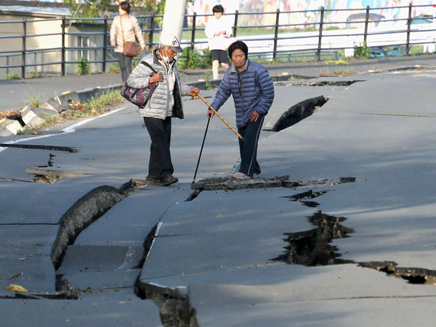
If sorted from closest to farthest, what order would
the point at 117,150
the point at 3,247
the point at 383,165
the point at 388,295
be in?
the point at 388,295 < the point at 3,247 < the point at 383,165 < the point at 117,150

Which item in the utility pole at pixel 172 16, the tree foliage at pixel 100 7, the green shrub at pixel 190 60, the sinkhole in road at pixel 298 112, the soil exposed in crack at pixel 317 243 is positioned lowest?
the soil exposed in crack at pixel 317 243

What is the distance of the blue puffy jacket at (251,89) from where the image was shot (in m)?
8.26

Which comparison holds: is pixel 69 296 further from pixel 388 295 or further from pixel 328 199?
pixel 328 199

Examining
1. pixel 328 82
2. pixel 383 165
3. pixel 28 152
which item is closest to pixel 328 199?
pixel 383 165

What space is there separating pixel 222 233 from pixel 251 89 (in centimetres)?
286

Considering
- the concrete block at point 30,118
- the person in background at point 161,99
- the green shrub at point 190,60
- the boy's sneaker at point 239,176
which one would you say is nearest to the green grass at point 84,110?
the concrete block at point 30,118

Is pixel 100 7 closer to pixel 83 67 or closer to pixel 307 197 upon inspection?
pixel 83 67

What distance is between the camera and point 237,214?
6.41 m

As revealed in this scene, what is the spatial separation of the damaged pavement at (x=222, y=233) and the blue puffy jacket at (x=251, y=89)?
792 mm

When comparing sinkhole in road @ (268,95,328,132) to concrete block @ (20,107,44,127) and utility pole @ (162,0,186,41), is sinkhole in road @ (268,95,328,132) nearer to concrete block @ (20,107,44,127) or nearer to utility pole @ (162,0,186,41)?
utility pole @ (162,0,186,41)

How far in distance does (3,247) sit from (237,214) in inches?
78.6

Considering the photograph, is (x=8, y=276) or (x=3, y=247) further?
(x=3, y=247)

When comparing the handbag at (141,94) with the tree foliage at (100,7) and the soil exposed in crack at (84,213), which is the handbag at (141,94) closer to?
the soil exposed in crack at (84,213)

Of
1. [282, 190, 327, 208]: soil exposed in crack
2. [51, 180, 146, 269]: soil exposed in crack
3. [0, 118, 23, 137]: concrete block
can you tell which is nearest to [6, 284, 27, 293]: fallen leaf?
[51, 180, 146, 269]: soil exposed in crack
